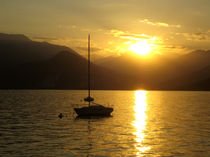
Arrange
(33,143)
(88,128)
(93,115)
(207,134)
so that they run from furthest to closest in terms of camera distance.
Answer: (93,115) → (88,128) → (207,134) → (33,143)

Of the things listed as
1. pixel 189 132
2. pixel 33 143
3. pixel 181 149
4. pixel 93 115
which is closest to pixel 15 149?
pixel 33 143

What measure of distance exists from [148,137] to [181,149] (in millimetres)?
9264

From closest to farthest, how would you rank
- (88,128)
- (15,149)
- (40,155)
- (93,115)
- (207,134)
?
(40,155)
(15,149)
(207,134)
(88,128)
(93,115)

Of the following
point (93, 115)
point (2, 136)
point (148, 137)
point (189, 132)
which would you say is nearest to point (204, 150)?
point (148, 137)

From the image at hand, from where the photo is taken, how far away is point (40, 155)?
32750 mm

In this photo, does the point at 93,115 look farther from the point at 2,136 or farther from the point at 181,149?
the point at 181,149

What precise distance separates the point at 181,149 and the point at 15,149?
22.3 meters

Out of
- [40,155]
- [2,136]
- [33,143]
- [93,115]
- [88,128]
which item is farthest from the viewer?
[93,115]

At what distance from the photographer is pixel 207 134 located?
161 feet

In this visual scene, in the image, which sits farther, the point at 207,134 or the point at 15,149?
the point at 207,134

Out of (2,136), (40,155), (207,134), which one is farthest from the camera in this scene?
(207,134)

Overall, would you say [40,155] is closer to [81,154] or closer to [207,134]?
[81,154]

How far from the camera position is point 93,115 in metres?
73.2

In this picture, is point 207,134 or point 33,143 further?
point 207,134
